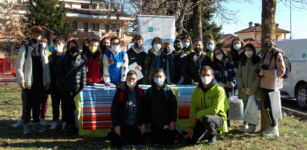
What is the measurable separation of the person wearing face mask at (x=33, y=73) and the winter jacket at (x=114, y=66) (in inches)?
47.3

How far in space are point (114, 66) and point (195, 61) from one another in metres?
1.69

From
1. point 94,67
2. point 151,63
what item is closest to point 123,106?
point 94,67

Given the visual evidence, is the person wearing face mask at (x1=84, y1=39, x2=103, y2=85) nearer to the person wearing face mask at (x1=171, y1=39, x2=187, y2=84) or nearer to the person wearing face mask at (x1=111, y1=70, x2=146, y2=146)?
the person wearing face mask at (x1=111, y1=70, x2=146, y2=146)

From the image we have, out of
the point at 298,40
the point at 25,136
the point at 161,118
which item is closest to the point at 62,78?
the point at 25,136

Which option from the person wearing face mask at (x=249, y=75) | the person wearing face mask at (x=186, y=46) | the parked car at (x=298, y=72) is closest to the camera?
the person wearing face mask at (x=249, y=75)

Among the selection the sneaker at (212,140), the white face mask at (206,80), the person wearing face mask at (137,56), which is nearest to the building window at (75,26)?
the person wearing face mask at (137,56)

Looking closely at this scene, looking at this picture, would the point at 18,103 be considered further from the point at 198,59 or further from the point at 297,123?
the point at 297,123

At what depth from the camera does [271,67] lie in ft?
21.5

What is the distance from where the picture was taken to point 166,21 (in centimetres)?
1116

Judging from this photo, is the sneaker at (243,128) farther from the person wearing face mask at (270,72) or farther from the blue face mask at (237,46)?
the blue face mask at (237,46)

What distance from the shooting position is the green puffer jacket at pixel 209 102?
614 centimetres

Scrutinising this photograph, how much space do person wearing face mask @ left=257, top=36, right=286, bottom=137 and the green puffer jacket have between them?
1.00 metres

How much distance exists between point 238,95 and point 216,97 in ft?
4.49

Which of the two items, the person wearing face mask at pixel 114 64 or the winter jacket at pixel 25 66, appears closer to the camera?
the winter jacket at pixel 25 66
